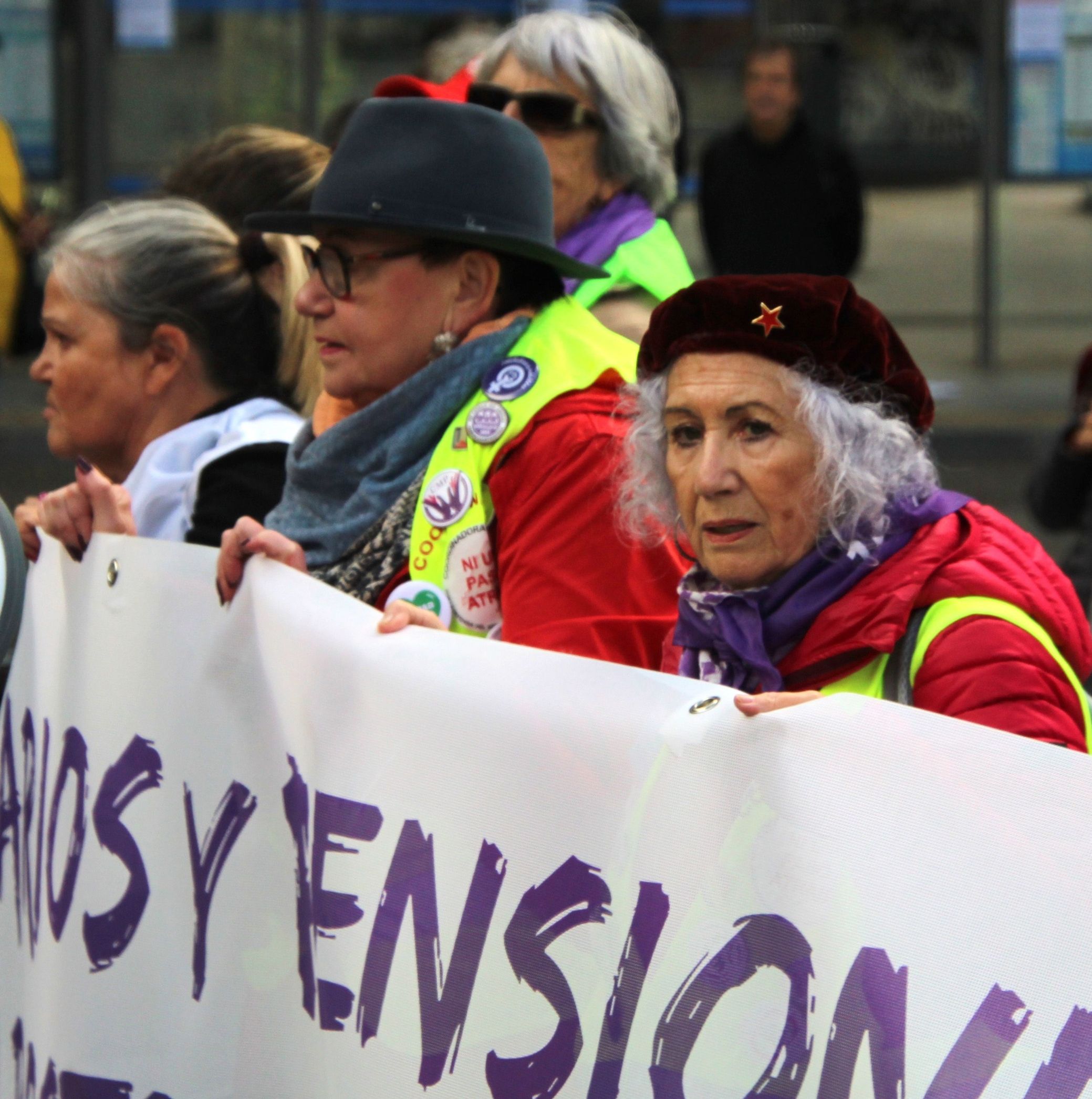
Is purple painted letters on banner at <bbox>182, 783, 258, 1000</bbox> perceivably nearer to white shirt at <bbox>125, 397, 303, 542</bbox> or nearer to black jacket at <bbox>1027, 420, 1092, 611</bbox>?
white shirt at <bbox>125, 397, 303, 542</bbox>

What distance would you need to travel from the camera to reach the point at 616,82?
3605 millimetres

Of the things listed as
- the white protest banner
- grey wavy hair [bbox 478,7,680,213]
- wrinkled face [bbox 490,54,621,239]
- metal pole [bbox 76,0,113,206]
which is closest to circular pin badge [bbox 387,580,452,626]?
the white protest banner

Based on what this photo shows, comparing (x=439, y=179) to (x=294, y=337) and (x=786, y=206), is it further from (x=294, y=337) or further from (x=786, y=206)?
(x=786, y=206)

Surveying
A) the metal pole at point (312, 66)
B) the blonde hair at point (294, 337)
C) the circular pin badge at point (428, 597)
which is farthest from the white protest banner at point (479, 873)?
the metal pole at point (312, 66)

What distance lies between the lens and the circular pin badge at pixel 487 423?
2701 mm

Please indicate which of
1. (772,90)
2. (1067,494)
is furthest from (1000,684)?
(772,90)

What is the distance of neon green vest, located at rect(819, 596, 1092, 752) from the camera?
216 cm

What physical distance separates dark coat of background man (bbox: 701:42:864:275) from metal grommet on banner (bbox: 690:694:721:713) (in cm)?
617

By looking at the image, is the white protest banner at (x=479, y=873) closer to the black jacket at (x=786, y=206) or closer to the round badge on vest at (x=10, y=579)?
the round badge on vest at (x=10, y=579)

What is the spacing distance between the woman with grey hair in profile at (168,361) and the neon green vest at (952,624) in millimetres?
1359

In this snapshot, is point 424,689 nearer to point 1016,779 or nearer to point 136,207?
point 1016,779

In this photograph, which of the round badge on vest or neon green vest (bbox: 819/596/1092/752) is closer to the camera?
neon green vest (bbox: 819/596/1092/752)

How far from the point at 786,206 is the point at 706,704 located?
6.39 m

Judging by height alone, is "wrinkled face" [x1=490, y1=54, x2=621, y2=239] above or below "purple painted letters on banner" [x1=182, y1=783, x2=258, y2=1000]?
above
